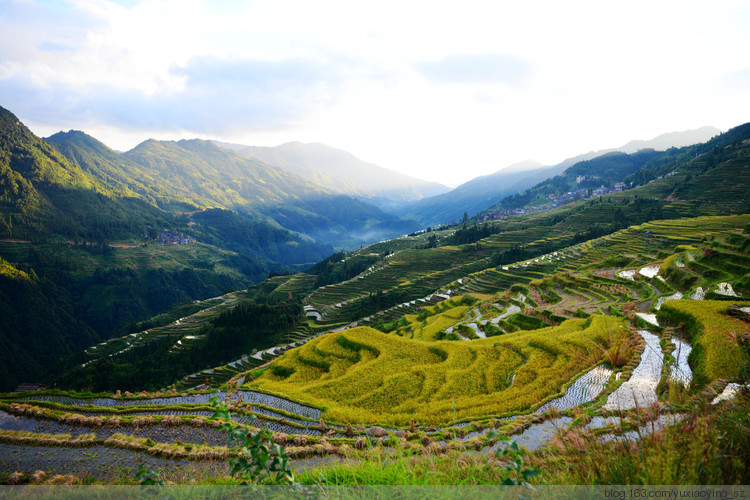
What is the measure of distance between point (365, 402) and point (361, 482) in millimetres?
8334

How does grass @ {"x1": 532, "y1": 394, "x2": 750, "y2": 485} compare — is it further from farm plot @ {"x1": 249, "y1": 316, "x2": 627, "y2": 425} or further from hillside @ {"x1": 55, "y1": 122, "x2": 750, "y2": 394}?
hillside @ {"x1": 55, "y1": 122, "x2": 750, "y2": 394}

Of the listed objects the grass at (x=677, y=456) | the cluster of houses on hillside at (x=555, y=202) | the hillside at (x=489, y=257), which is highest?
the cluster of houses on hillside at (x=555, y=202)

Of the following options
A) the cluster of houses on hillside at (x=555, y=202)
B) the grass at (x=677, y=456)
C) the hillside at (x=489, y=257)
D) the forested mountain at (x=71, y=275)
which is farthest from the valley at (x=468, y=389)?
the cluster of houses on hillside at (x=555, y=202)

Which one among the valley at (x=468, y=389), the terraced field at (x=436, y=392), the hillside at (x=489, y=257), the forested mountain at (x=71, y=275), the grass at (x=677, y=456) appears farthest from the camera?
the forested mountain at (x=71, y=275)

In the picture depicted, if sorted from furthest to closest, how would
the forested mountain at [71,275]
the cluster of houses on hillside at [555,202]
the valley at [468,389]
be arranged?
the cluster of houses on hillside at [555,202] → the forested mountain at [71,275] → the valley at [468,389]

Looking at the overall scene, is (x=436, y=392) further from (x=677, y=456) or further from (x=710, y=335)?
(x=710, y=335)

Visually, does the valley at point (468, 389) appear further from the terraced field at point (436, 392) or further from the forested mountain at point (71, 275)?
the forested mountain at point (71, 275)

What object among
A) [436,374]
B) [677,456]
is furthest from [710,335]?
[677,456]

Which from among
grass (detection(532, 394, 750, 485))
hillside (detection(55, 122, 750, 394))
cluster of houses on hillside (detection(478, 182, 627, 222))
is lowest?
hillside (detection(55, 122, 750, 394))

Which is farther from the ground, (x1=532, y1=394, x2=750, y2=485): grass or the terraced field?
(x1=532, y1=394, x2=750, y2=485): grass

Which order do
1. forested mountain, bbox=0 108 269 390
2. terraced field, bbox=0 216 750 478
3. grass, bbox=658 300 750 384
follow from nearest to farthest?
terraced field, bbox=0 216 750 478, grass, bbox=658 300 750 384, forested mountain, bbox=0 108 269 390

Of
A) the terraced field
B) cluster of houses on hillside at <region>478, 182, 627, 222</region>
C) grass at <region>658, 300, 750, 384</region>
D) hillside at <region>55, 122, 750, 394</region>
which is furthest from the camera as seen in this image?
cluster of houses on hillside at <region>478, 182, 627, 222</region>

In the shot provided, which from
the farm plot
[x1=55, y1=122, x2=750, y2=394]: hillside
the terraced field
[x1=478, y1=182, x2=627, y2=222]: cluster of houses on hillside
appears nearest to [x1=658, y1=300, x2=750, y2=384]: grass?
the terraced field

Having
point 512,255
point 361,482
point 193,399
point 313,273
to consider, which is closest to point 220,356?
point 193,399
